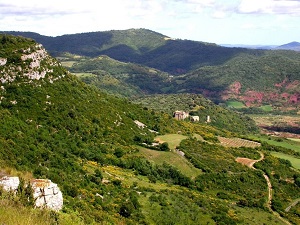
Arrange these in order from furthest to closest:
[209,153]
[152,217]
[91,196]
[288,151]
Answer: [288,151] < [209,153] < [152,217] < [91,196]

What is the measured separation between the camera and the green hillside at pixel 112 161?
45.9 m

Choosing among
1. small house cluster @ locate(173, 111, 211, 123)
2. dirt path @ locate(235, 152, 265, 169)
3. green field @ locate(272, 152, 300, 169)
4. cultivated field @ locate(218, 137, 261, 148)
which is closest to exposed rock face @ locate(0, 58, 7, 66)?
dirt path @ locate(235, 152, 265, 169)

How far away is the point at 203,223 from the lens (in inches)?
1989

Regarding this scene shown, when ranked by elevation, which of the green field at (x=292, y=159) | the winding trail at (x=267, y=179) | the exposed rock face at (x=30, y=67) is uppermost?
the exposed rock face at (x=30, y=67)

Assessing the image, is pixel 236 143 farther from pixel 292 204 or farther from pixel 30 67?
pixel 30 67

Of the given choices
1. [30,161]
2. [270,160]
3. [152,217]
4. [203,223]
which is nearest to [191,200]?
[203,223]

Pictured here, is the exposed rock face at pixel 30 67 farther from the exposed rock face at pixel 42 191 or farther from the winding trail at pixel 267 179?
the winding trail at pixel 267 179

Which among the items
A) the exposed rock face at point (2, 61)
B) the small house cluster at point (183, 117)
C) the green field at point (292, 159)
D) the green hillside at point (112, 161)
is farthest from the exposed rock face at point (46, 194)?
the small house cluster at point (183, 117)

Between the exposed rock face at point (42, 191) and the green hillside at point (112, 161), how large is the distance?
7.49ft

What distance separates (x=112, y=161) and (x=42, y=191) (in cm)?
3978

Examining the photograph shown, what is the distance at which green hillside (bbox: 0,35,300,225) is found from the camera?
45.9 meters

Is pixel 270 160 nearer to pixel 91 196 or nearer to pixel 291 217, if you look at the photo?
pixel 291 217

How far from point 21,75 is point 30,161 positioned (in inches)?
1163

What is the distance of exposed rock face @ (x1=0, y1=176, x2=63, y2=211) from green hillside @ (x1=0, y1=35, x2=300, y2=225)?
2.28 metres
